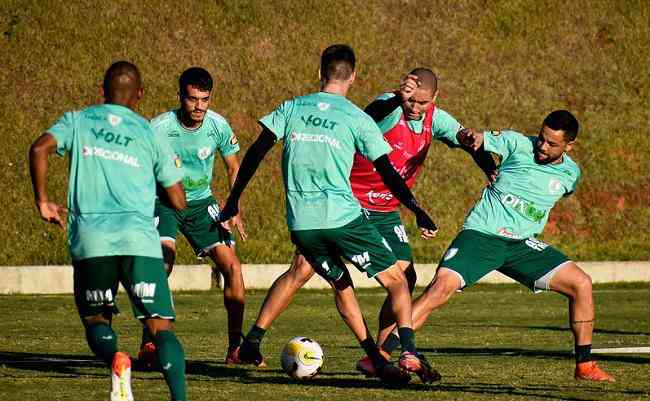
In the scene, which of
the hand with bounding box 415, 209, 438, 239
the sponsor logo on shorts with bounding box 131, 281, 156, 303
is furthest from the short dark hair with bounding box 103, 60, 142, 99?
the hand with bounding box 415, 209, 438, 239

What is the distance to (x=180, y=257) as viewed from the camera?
25.7 metres

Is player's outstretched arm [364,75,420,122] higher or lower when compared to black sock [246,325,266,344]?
higher

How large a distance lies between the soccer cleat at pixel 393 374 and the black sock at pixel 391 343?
0.94 meters

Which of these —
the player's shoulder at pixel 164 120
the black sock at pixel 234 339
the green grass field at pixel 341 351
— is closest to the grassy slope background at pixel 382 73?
the green grass field at pixel 341 351

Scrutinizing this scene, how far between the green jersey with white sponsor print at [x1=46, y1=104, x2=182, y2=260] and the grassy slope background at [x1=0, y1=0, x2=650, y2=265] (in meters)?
18.4

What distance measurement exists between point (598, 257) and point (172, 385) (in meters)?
22.3

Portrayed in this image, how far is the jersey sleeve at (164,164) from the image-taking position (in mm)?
7945

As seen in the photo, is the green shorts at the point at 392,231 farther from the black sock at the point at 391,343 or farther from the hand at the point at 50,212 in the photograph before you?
the hand at the point at 50,212

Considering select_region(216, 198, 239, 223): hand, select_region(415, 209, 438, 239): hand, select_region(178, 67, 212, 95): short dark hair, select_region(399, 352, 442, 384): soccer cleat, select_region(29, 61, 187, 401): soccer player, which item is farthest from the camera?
select_region(178, 67, 212, 95): short dark hair

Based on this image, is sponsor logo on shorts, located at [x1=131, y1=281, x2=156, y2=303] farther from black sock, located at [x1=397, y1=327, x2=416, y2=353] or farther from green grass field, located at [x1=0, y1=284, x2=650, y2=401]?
black sock, located at [x1=397, y1=327, x2=416, y2=353]

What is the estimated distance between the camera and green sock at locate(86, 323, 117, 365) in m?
7.98

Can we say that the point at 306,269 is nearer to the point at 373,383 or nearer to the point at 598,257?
the point at 373,383

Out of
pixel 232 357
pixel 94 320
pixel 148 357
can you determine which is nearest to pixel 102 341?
pixel 94 320

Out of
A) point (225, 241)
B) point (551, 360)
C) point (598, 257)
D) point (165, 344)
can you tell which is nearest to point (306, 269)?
point (225, 241)
